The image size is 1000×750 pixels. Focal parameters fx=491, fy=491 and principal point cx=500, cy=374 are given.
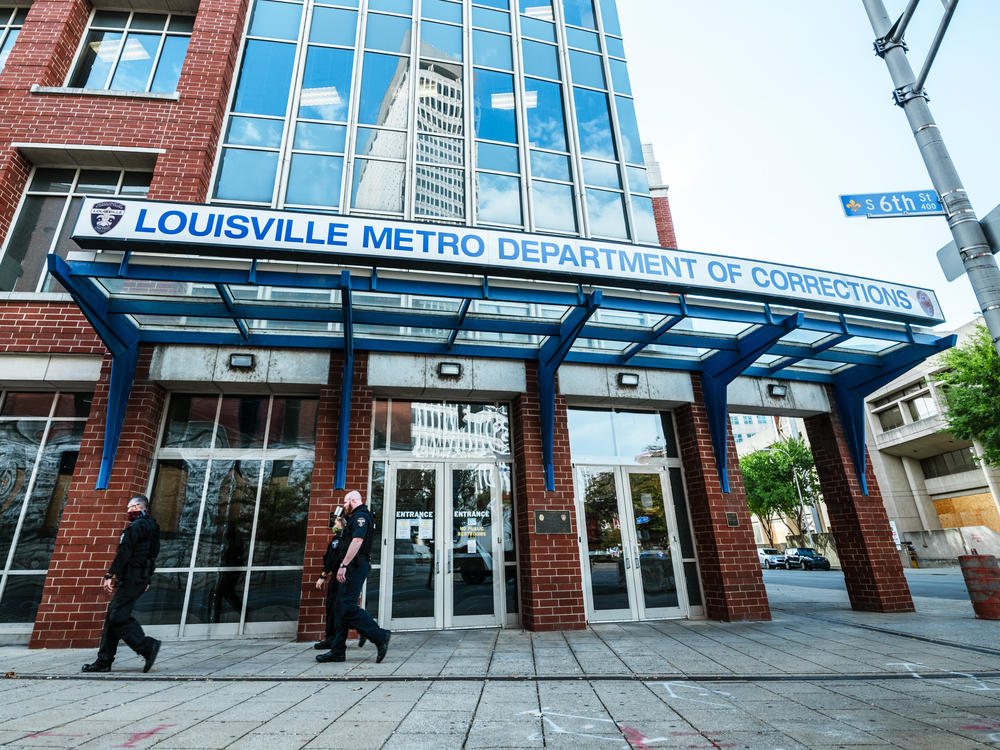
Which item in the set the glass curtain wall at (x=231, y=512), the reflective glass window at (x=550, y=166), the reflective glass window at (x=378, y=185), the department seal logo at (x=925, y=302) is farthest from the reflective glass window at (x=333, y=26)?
the department seal logo at (x=925, y=302)

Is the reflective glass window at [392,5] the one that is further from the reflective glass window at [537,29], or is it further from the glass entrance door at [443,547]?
the glass entrance door at [443,547]

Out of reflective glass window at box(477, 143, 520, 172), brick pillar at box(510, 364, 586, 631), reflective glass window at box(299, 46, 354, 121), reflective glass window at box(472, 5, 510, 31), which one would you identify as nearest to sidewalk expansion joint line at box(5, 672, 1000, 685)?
brick pillar at box(510, 364, 586, 631)

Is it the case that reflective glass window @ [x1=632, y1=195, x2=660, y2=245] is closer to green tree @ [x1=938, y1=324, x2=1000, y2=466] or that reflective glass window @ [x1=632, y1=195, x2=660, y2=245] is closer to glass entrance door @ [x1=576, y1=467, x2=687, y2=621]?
glass entrance door @ [x1=576, y1=467, x2=687, y2=621]

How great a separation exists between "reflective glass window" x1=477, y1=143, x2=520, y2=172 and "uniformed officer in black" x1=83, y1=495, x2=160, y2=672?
902cm

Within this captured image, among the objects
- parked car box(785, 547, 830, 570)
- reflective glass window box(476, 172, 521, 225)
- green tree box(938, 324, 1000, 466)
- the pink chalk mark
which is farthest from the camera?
parked car box(785, 547, 830, 570)

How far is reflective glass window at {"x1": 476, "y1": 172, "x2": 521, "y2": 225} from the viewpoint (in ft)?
33.6

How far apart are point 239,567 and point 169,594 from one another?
3.30ft

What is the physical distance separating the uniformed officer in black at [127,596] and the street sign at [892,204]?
27.2ft

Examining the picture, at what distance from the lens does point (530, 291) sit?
6824 mm

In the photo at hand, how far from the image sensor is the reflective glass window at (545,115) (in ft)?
37.3

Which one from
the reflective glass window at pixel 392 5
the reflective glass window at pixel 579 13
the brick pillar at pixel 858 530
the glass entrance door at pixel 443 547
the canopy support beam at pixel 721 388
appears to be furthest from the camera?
the reflective glass window at pixel 579 13

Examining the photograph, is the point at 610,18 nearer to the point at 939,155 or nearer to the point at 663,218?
the point at 663,218

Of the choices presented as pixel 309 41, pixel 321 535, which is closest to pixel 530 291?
pixel 321 535

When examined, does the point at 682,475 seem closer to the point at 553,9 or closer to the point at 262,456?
the point at 262,456
